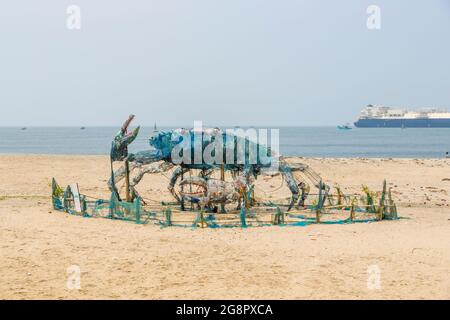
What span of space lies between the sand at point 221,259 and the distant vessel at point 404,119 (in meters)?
176

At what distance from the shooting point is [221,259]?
1285 cm

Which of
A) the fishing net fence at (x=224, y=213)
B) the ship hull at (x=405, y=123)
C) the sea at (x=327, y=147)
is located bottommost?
the fishing net fence at (x=224, y=213)

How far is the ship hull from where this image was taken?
608 ft

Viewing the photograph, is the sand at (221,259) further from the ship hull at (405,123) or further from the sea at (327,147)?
the ship hull at (405,123)

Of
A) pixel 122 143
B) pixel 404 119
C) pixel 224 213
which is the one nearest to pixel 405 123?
pixel 404 119

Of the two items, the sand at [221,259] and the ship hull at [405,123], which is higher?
the ship hull at [405,123]

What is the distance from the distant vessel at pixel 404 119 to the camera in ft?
610

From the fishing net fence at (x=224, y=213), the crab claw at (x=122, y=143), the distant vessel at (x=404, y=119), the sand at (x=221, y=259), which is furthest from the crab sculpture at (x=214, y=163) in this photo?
the distant vessel at (x=404, y=119)

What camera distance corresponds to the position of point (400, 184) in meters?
29.8

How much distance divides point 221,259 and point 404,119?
187811 millimetres

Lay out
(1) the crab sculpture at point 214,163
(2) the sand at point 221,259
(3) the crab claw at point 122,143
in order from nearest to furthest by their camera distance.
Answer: (2) the sand at point 221,259 < (1) the crab sculpture at point 214,163 < (3) the crab claw at point 122,143

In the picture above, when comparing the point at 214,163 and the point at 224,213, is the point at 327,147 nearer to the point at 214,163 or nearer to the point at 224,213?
the point at 224,213

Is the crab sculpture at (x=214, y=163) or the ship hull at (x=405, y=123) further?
the ship hull at (x=405, y=123)

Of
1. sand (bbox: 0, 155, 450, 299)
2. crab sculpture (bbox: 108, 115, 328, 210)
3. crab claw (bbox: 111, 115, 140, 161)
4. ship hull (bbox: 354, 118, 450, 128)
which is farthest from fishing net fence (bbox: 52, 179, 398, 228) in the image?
ship hull (bbox: 354, 118, 450, 128)
